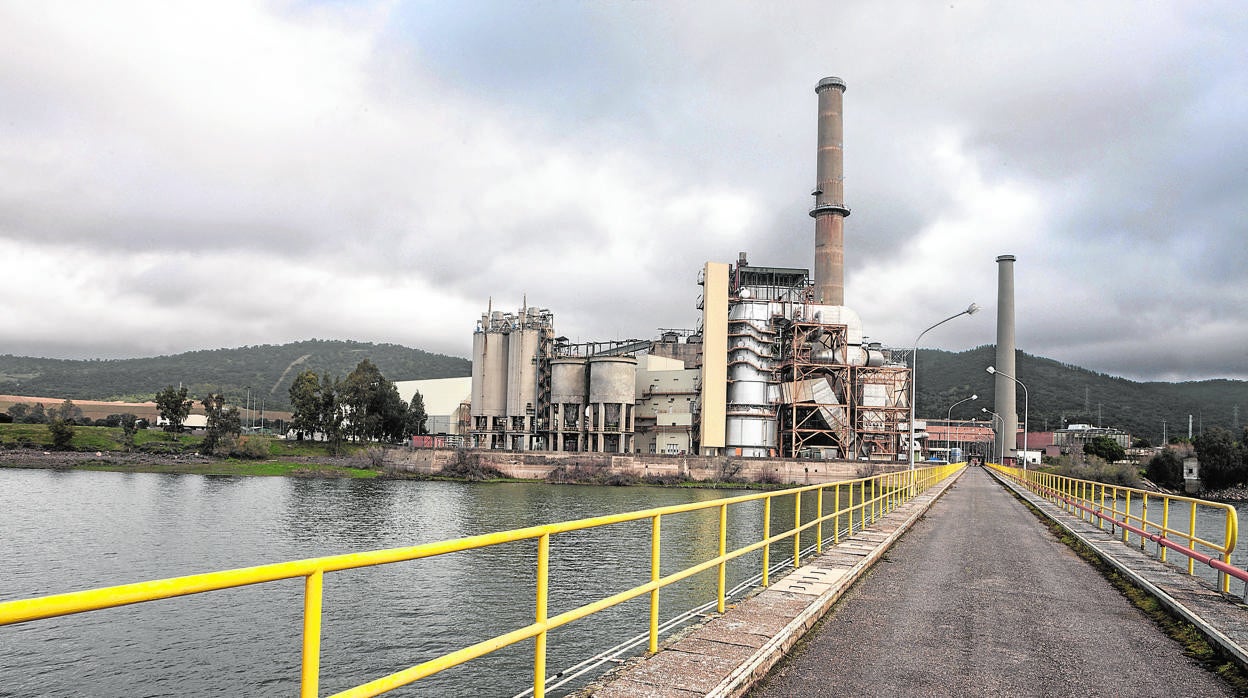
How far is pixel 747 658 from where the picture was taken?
746 centimetres

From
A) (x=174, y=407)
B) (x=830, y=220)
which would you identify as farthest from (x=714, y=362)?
(x=174, y=407)

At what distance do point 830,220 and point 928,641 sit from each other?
78537mm

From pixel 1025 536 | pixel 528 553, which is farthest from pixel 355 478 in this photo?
pixel 1025 536

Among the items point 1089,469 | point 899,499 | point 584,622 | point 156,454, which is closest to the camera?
point 584,622

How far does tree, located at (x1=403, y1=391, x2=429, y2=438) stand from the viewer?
116 m

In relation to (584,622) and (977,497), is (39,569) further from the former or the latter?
(977,497)

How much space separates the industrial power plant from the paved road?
5988cm

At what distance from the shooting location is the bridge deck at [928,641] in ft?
23.9

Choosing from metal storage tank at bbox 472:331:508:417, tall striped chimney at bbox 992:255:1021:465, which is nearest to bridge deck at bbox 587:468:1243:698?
metal storage tank at bbox 472:331:508:417

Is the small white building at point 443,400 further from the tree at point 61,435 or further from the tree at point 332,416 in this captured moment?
the tree at point 61,435

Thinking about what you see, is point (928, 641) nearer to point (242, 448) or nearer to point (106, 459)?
point (106, 459)

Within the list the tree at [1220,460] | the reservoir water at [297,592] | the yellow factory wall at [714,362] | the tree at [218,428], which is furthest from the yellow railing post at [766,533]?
the tree at [1220,460]

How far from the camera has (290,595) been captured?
71.8ft

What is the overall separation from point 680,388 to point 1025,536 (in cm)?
6012
